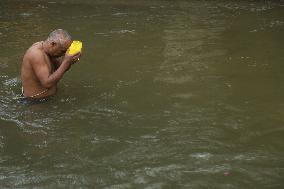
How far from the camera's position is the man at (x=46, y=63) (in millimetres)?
5852

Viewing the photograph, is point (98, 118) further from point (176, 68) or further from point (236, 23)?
point (236, 23)

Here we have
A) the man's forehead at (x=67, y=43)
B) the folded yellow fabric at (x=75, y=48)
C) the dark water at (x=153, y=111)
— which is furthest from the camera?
the man's forehead at (x=67, y=43)

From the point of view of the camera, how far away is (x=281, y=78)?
734 centimetres

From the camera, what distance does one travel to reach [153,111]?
6105 mm

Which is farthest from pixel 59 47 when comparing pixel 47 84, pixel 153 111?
pixel 153 111

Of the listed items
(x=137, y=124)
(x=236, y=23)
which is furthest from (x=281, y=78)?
(x=236, y=23)

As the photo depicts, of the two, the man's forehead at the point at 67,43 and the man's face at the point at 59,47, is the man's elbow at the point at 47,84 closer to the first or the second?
the man's face at the point at 59,47

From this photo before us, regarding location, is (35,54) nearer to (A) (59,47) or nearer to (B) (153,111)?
(A) (59,47)

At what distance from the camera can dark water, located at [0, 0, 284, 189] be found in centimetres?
468

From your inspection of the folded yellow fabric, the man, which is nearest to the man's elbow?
the man

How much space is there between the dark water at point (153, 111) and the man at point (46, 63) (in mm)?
279

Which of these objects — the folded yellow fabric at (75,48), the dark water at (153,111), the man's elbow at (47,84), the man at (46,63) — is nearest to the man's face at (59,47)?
the man at (46,63)

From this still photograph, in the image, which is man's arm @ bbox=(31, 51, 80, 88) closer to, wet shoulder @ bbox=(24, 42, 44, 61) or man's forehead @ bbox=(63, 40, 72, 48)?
wet shoulder @ bbox=(24, 42, 44, 61)

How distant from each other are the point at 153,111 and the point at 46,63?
55.3 inches
